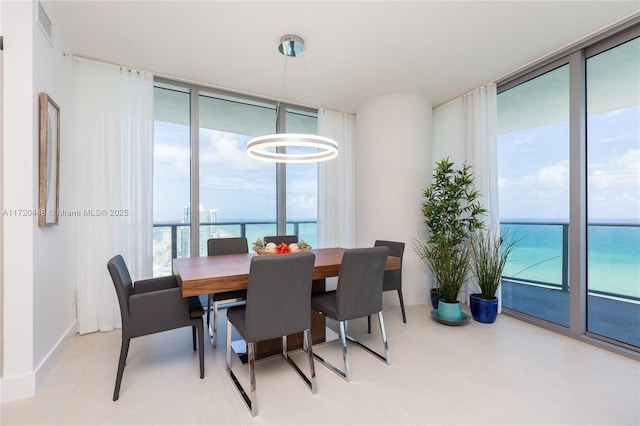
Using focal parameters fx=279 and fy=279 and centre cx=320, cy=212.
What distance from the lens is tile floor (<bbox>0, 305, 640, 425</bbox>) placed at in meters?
1.65

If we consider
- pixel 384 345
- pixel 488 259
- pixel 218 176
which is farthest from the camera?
pixel 218 176

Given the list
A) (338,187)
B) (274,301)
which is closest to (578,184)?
(338,187)

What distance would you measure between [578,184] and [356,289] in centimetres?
247

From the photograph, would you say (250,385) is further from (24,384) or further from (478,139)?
(478,139)

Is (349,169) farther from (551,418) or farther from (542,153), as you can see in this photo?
(551,418)

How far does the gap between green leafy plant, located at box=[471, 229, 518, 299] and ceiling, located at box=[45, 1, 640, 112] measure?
77.8 inches

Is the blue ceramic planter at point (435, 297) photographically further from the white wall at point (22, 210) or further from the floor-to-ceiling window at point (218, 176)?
the white wall at point (22, 210)

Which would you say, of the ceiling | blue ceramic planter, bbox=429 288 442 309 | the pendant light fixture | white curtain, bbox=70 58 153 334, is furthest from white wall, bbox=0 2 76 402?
blue ceramic planter, bbox=429 288 442 309

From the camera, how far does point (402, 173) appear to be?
12.9ft

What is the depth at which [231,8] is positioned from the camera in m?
2.26

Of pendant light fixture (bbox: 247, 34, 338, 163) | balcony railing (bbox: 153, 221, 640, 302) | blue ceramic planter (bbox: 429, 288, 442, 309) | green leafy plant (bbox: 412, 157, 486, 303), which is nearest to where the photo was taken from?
pendant light fixture (bbox: 247, 34, 338, 163)

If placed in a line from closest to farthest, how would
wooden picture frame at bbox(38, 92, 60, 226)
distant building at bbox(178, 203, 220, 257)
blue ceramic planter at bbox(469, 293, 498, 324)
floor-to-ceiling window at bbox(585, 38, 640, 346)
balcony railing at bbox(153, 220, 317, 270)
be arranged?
1. wooden picture frame at bbox(38, 92, 60, 226)
2. floor-to-ceiling window at bbox(585, 38, 640, 346)
3. blue ceramic planter at bbox(469, 293, 498, 324)
4. distant building at bbox(178, 203, 220, 257)
5. balcony railing at bbox(153, 220, 317, 270)

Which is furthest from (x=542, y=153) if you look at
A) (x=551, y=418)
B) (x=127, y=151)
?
Answer: (x=127, y=151)

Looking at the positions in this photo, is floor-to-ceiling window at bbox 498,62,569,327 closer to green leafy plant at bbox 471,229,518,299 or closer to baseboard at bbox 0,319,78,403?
green leafy plant at bbox 471,229,518,299
